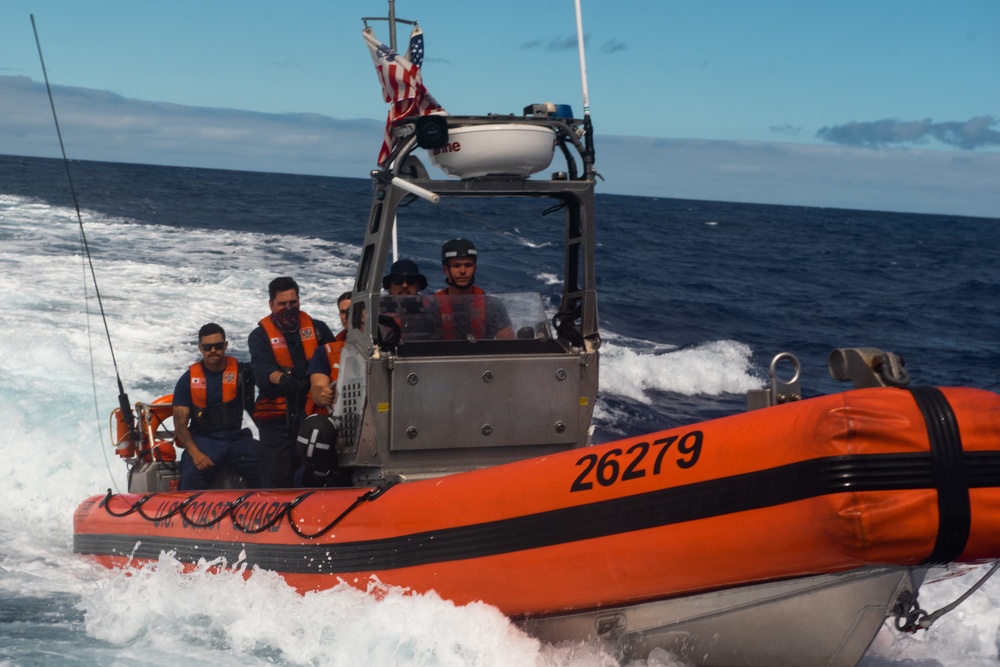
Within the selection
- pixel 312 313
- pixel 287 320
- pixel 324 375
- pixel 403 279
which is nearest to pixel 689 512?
pixel 403 279

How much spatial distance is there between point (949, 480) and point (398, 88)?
2717 millimetres

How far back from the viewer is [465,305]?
4.82 meters

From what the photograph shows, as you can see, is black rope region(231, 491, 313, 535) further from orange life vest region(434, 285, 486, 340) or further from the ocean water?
orange life vest region(434, 285, 486, 340)

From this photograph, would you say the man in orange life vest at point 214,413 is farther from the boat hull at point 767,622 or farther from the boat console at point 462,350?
the boat hull at point 767,622

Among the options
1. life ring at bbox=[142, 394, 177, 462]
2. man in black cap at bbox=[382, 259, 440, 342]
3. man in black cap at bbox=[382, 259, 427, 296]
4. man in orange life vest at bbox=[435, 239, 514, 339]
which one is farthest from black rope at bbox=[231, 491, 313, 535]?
life ring at bbox=[142, 394, 177, 462]

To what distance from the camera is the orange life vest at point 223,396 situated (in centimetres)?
594

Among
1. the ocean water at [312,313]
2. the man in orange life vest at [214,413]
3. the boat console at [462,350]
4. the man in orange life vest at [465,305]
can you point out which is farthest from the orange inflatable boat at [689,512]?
the man in orange life vest at [214,413]

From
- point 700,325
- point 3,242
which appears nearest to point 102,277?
point 3,242

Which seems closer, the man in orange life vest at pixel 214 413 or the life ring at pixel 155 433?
the man in orange life vest at pixel 214 413

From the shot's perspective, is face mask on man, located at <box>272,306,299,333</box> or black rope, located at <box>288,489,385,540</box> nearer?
black rope, located at <box>288,489,385,540</box>

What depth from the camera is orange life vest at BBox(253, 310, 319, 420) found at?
5.50 meters

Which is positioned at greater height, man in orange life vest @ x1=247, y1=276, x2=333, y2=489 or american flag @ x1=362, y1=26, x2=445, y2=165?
american flag @ x1=362, y1=26, x2=445, y2=165

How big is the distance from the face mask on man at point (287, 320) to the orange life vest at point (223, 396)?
542 mm

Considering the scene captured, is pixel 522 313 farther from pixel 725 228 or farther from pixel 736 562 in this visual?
pixel 725 228
